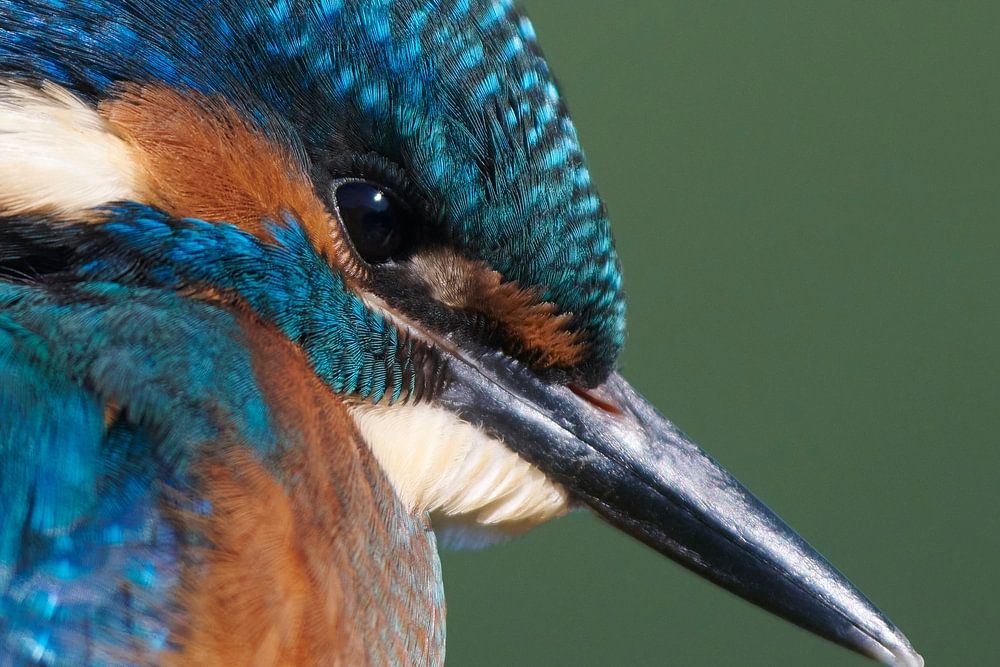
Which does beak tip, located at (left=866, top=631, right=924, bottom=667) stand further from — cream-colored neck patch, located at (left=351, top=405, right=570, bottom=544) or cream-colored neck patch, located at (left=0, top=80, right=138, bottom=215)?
cream-colored neck patch, located at (left=0, top=80, right=138, bottom=215)

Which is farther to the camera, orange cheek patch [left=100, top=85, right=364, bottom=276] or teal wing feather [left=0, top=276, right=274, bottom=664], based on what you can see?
orange cheek patch [left=100, top=85, right=364, bottom=276]

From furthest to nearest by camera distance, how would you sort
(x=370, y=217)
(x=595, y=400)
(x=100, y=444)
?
(x=595, y=400)
(x=370, y=217)
(x=100, y=444)

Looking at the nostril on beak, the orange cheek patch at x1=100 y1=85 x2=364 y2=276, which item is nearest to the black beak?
the nostril on beak

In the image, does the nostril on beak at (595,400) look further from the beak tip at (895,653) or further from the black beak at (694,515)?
the beak tip at (895,653)

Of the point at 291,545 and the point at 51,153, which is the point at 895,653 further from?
the point at 51,153

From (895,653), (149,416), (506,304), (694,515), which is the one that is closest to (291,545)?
(149,416)

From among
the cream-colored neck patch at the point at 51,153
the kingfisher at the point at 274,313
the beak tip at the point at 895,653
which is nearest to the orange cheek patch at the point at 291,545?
the kingfisher at the point at 274,313
